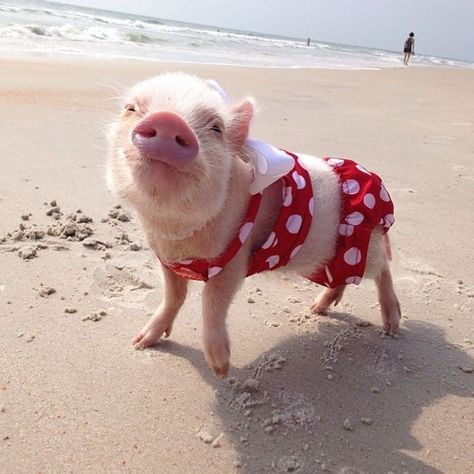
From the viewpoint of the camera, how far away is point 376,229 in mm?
2311

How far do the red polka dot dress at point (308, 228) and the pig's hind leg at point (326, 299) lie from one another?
0.15 m

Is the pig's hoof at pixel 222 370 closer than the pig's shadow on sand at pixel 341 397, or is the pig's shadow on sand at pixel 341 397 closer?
the pig's shadow on sand at pixel 341 397

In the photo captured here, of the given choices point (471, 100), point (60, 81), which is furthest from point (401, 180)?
point (471, 100)

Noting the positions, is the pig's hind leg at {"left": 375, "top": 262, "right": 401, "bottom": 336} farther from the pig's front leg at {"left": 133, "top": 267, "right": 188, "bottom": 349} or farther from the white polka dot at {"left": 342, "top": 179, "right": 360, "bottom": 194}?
the pig's front leg at {"left": 133, "top": 267, "right": 188, "bottom": 349}

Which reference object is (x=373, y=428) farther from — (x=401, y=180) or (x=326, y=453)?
(x=401, y=180)

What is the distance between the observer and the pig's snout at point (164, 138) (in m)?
1.42

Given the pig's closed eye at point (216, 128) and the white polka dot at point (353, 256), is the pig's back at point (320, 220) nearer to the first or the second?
the white polka dot at point (353, 256)

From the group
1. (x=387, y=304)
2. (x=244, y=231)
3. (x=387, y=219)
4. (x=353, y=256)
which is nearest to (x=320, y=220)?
(x=353, y=256)

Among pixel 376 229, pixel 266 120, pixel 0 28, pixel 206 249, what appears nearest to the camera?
pixel 206 249

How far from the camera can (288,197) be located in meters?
2.02

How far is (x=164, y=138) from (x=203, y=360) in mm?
985

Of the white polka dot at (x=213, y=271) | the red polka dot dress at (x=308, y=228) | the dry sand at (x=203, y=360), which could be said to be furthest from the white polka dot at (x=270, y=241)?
the dry sand at (x=203, y=360)

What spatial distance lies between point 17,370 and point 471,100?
33.7 feet

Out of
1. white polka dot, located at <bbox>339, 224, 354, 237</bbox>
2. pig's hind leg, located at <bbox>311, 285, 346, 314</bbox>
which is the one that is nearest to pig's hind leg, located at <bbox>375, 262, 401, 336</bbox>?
pig's hind leg, located at <bbox>311, 285, 346, 314</bbox>
